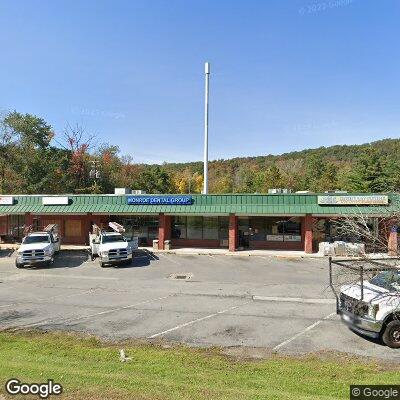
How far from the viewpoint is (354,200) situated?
3006 cm

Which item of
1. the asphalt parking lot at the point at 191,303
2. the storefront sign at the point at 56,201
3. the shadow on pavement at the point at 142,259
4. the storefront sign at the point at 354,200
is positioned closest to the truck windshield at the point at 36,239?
the asphalt parking lot at the point at 191,303

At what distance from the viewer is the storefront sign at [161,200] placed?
32906mm

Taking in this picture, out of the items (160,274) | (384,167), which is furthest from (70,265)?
(384,167)

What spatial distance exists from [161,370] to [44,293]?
11.9 meters

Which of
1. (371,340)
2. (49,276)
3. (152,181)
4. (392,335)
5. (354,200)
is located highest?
(152,181)

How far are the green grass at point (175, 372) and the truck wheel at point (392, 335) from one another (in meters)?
1.70

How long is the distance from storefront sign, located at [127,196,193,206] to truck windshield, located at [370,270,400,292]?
846 inches

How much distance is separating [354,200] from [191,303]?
18.4 m

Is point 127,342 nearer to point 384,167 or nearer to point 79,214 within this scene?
point 79,214

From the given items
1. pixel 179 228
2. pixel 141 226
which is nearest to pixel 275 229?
pixel 179 228

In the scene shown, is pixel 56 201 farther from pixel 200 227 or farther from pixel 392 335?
pixel 392 335

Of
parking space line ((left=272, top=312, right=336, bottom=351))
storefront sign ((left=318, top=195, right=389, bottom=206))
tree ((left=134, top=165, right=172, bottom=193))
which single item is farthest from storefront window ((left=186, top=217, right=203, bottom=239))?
tree ((left=134, top=165, right=172, bottom=193))

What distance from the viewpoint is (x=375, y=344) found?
11602 mm

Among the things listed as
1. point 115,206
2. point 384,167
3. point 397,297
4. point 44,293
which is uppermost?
point 384,167
